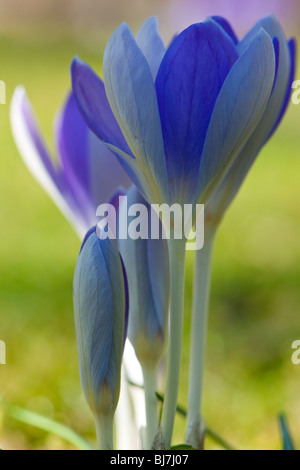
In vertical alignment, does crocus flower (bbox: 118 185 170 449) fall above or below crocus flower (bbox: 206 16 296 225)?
below

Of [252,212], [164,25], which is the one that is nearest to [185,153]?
[252,212]

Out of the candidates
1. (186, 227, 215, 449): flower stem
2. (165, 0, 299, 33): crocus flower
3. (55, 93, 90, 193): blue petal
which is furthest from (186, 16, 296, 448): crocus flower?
(165, 0, 299, 33): crocus flower

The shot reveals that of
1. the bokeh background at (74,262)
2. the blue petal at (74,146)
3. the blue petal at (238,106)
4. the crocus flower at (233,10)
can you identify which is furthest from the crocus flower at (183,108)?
the crocus flower at (233,10)

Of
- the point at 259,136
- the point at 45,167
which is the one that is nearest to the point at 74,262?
the point at 45,167

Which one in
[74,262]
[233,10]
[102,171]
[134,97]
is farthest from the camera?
[233,10]

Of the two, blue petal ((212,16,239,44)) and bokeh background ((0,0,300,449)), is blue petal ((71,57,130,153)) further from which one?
bokeh background ((0,0,300,449))

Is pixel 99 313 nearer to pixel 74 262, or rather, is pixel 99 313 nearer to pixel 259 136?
pixel 259 136

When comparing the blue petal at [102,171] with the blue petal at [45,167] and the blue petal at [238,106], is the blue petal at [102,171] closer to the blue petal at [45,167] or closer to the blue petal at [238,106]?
the blue petal at [45,167]
